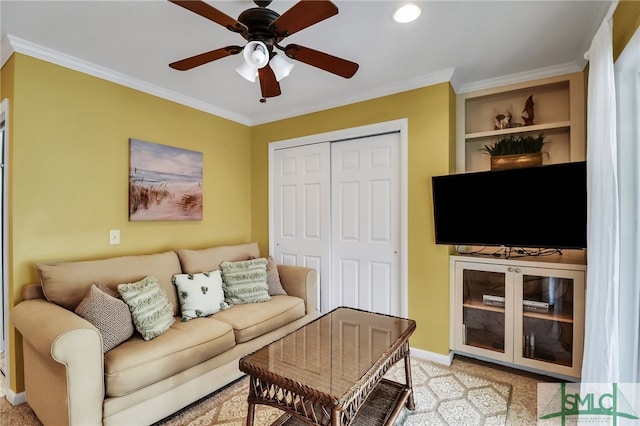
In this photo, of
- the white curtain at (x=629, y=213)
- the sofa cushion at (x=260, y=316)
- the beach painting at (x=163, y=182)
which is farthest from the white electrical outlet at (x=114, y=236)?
the white curtain at (x=629, y=213)

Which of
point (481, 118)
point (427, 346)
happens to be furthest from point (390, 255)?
point (481, 118)

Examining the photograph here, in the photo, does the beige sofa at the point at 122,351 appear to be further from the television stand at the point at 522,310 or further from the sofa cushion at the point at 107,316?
the television stand at the point at 522,310

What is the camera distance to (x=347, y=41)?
7.04 feet

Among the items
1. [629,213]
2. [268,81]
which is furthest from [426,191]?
[268,81]

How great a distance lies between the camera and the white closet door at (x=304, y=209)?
11.1ft

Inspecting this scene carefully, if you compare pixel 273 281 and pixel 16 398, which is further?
pixel 273 281

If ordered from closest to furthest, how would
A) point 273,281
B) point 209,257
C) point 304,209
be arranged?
point 209,257
point 273,281
point 304,209

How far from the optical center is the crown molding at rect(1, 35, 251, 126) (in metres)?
2.09

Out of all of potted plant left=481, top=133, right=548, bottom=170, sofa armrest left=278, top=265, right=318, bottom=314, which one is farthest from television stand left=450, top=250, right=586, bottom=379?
sofa armrest left=278, top=265, right=318, bottom=314

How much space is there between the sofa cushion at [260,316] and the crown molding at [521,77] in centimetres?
257

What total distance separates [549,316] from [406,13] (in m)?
2.41

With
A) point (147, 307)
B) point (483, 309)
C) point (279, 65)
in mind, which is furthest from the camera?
point (483, 309)

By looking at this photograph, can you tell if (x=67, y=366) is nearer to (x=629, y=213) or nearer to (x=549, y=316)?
(x=629, y=213)

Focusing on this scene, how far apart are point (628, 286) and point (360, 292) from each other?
202cm
